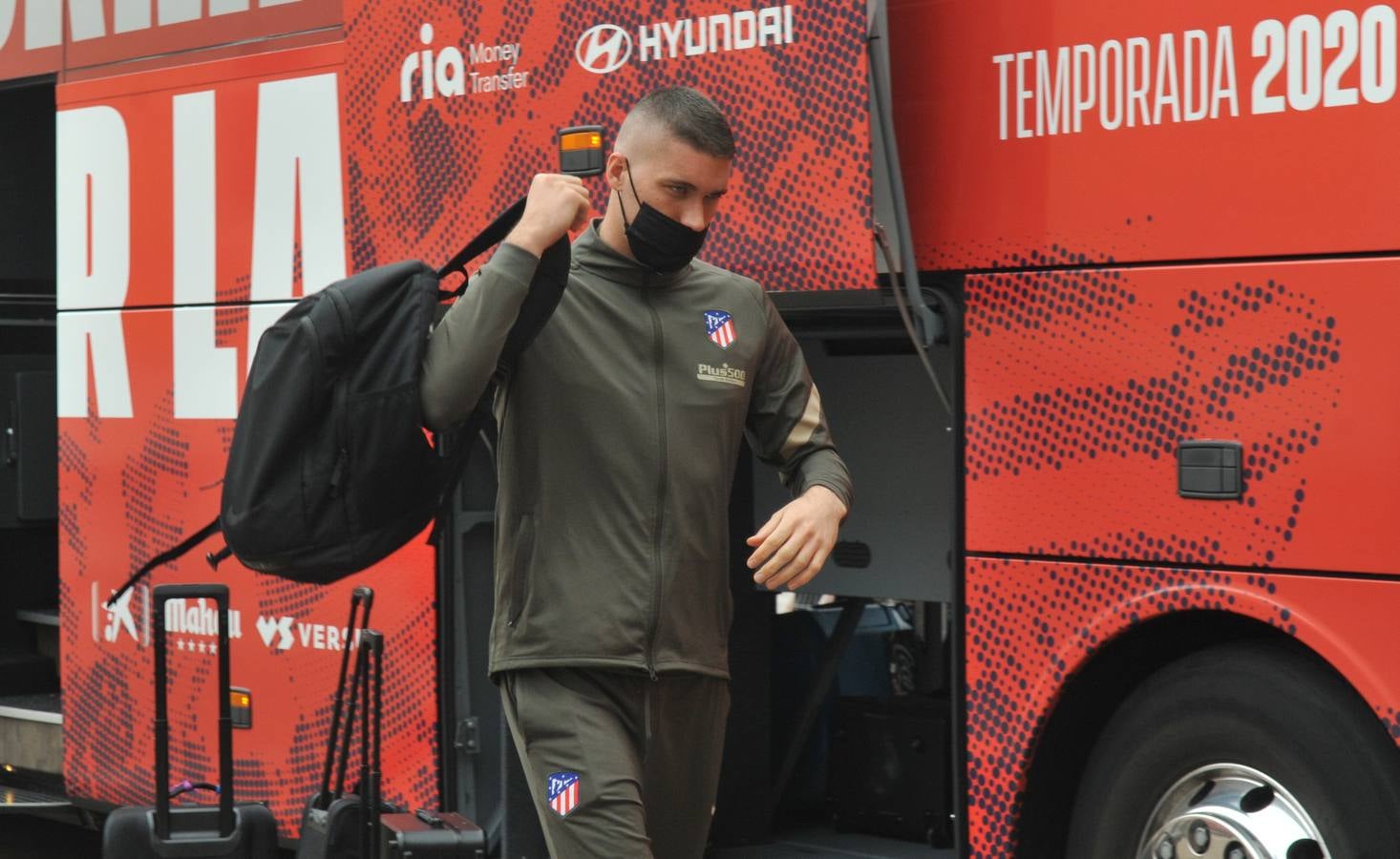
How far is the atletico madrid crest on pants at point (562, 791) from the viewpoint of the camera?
3.32 metres

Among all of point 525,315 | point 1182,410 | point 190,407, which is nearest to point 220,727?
point 190,407

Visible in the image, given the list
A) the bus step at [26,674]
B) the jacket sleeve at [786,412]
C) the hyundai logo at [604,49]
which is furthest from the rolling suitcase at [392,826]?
the bus step at [26,674]

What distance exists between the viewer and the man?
3307 millimetres

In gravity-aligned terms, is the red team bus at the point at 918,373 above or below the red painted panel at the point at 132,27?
below

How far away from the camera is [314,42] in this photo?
556cm

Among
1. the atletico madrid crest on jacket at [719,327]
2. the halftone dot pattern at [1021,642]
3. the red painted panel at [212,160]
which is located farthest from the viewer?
the red painted panel at [212,160]

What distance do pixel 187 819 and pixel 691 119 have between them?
112 inches

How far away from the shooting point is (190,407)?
19.6ft

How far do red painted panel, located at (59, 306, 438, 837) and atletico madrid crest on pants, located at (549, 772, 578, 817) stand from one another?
6.67 feet

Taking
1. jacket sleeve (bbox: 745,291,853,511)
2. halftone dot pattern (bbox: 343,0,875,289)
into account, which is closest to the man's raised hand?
jacket sleeve (bbox: 745,291,853,511)

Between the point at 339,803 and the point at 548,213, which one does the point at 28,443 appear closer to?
the point at 339,803

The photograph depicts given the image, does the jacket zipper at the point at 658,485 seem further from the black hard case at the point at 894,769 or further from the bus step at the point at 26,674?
the bus step at the point at 26,674

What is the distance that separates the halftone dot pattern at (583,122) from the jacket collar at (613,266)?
2.64 ft

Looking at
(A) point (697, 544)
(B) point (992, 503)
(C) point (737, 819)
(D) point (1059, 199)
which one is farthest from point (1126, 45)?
(C) point (737, 819)
